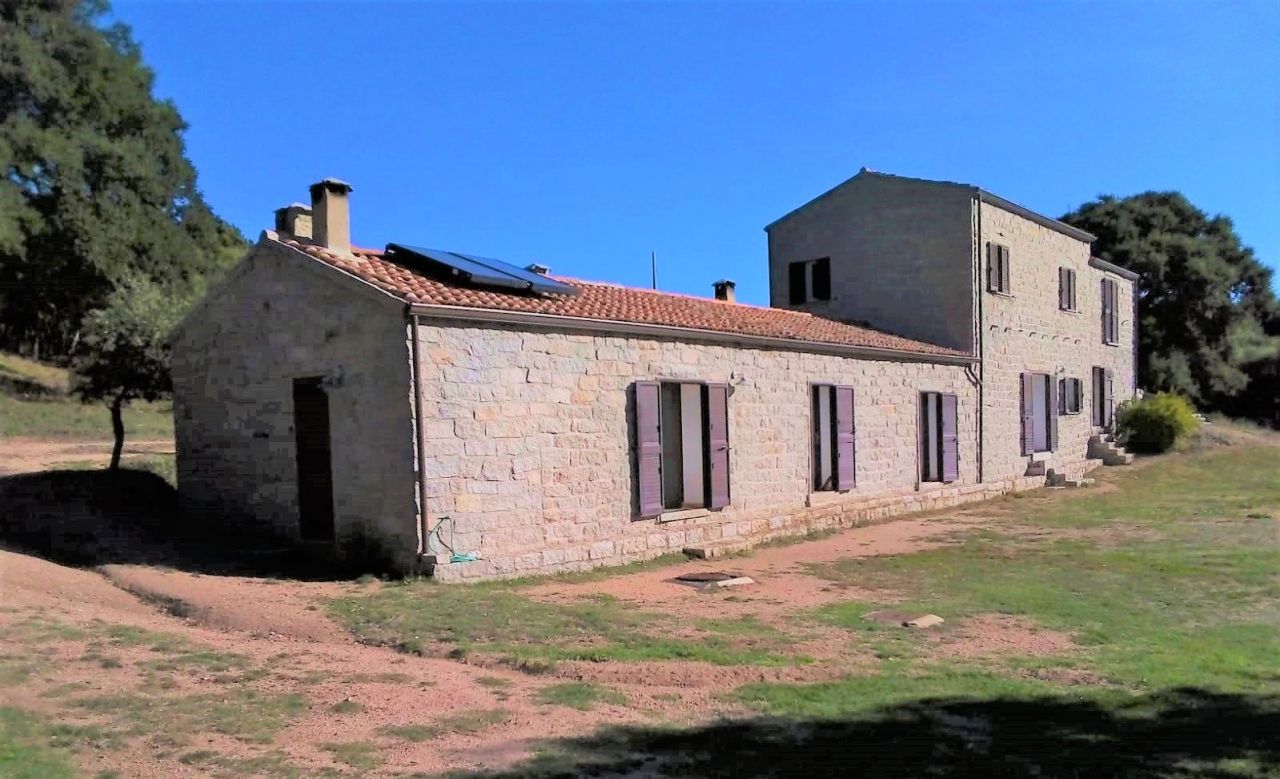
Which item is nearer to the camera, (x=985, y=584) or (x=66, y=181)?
(x=985, y=584)

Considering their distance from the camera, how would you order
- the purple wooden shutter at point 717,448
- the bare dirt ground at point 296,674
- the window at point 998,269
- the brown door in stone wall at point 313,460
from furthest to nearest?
the window at point 998,269 → the purple wooden shutter at point 717,448 → the brown door in stone wall at point 313,460 → the bare dirt ground at point 296,674

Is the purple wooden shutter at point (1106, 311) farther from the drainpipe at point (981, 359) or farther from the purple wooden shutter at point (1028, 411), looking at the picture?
the drainpipe at point (981, 359)

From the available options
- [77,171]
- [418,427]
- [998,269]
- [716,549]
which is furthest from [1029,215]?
[77,171]

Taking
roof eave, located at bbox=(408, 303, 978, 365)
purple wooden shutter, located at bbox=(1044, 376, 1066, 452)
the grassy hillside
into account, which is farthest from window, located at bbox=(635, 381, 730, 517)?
purple wooden shutter, located at bbox=(1044, 376, 1066, 452)

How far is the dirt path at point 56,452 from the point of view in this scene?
14359 millimetres

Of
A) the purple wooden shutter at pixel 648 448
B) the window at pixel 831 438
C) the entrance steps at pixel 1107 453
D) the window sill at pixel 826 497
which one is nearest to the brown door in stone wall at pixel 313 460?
the purple wooden shutter at pixel 648 448

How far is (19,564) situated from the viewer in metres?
8.48

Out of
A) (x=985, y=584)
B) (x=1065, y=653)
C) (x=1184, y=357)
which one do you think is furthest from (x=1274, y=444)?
(x=1065, y=653)

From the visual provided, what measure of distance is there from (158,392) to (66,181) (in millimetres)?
16303

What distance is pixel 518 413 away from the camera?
9945mm

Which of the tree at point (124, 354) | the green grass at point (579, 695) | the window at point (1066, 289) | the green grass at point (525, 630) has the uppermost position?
the window at point (1066, 289)

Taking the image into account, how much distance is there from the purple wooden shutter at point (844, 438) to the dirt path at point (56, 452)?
12.4 metres

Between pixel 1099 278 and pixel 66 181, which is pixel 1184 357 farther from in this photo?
pixel 66 181

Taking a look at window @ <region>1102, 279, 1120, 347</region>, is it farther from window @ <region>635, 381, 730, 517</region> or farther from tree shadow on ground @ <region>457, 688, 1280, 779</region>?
tree shadow on ground @ <region>457, 688, 1280, 779</region>
